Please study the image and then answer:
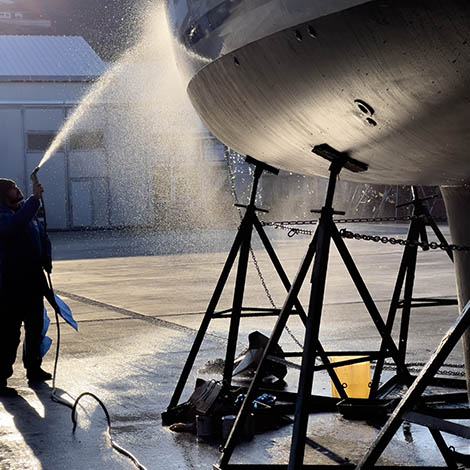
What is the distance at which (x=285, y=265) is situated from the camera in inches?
651

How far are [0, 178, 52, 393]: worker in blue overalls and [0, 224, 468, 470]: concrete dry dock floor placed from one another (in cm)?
26

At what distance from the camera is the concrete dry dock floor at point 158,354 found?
197 inches

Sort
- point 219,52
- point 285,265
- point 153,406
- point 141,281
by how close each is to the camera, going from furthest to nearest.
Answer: point 285,265 → point 141,281 → point 153,406 → point 219,52

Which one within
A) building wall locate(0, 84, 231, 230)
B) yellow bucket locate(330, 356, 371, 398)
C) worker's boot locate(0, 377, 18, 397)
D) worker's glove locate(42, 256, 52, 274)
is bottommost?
worker's boot locate(0, 377, 18, 397)

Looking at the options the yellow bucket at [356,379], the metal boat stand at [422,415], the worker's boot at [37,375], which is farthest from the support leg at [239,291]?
the metal boat stand at [422,415]

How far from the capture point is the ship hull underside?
2.56m

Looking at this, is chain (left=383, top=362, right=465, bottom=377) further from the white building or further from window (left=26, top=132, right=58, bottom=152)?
window (left=26, top=132, right=58, bottom=152)

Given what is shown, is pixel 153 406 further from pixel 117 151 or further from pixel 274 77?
pixel 117 151

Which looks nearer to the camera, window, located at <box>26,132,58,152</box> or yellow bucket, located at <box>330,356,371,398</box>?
yellow bucket, located at <box>330,356,371,398</box>

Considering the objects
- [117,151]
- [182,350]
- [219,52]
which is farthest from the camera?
[117,151]

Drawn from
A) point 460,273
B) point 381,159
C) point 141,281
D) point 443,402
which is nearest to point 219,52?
point 381,159

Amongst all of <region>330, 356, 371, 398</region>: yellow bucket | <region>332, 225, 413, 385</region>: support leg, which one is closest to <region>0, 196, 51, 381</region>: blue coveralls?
<region>330, 356, 371, 398</region>: yellow bucket

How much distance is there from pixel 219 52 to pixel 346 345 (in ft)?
16.8

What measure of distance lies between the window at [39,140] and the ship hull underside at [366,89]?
29050mm
